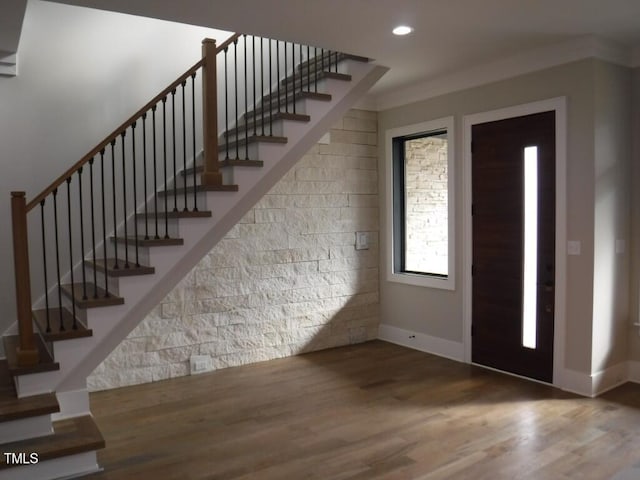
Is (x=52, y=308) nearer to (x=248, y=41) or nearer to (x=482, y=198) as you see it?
(x=248, y=41)

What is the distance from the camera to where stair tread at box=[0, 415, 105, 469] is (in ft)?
9.70

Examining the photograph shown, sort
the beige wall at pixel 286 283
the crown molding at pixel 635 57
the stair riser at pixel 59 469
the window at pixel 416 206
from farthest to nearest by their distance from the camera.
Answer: the window at pixel 416 206
the beige wall at pixel 286 283
the crown molding at pixel 635 57
the stair riser at pixel 59 469

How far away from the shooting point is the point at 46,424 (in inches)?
124

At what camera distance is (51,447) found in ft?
9.83

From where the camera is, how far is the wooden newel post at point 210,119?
3836mm

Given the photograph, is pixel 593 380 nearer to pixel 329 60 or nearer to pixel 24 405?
pixel 329 60

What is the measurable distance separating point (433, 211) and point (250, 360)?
267 cm

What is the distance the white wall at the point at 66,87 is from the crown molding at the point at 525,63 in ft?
8.24

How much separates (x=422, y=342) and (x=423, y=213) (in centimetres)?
150

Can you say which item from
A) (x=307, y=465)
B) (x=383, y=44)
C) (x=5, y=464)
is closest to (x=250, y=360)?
(x=307, y=465)

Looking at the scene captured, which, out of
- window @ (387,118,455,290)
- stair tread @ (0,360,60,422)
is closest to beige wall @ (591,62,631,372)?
window @ (387,118,455,290)

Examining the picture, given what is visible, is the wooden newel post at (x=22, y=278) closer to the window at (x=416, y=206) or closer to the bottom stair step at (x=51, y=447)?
the bottom stair step at (x=51, y=447)

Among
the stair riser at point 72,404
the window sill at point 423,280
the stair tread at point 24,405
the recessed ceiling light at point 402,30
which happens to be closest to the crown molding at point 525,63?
the recessed ceiling light at point 402,30

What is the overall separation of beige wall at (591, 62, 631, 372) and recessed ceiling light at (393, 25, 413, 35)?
4.98ft
